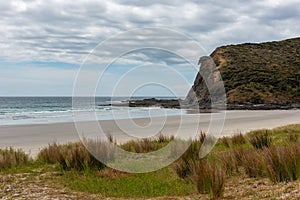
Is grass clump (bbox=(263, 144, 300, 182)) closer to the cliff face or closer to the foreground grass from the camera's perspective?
the foreground grass

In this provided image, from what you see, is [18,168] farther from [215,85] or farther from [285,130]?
[215,85]

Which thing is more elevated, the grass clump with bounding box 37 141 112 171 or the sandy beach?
the grass clump with bounding box 37 141 112 171

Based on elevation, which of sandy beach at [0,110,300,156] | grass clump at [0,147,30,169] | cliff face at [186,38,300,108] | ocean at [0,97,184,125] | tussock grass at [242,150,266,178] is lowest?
sandy beach at [0,110,300,156]

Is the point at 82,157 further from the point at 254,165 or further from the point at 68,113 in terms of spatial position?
the point at 68,113

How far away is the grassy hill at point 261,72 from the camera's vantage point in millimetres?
59906

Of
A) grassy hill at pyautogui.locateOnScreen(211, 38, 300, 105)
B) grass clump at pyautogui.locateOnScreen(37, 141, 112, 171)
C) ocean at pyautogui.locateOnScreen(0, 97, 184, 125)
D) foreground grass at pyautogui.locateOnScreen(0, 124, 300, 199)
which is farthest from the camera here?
grassy hill at pyautogui.locateOnScreen(211, 38, 300, 105)

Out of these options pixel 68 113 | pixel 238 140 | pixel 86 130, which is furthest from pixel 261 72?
pixel 238 140

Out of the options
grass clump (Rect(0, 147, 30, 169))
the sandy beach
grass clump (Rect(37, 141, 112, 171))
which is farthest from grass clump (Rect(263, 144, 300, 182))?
the sandy beach

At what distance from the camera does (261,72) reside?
2677 inches

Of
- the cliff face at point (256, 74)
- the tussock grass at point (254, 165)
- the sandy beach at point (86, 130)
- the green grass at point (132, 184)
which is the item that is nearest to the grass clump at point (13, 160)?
the green grass at point (132, 184)

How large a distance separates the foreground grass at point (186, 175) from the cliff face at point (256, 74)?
4887cm

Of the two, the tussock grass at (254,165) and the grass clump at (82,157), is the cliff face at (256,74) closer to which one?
the grass clump at (82,157)

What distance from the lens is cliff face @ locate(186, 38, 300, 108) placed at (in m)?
59.7

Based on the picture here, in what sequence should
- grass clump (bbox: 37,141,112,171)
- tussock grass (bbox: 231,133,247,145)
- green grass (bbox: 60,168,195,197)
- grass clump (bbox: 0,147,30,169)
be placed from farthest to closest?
tussock grass (bbox: 231,133,247,145), grass clump (bbox: 0,147,30,169), grass clump (bbox: 37,141,112,171), green grass (bbox: 60,168,195,197)
